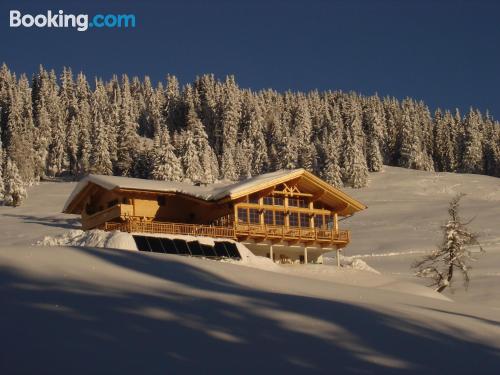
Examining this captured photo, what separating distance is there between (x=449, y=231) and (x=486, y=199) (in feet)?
183

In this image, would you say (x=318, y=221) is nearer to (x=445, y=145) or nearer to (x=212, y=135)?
(x=212, y=135)

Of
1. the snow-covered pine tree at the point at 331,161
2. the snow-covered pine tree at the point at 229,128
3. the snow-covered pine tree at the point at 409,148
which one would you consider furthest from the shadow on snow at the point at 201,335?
the snow-covered pine tree at the point at 409,148

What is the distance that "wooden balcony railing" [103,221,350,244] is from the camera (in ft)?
142

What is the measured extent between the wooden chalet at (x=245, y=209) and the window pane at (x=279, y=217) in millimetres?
39

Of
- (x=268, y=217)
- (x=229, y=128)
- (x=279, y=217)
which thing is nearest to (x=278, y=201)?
(x=279, y=217)

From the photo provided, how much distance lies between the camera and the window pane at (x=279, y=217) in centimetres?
4888

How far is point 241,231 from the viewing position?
46.3 metres

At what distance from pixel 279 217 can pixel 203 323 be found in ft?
102

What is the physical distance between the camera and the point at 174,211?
4825 centimetres

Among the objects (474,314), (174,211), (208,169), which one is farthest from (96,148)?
(474,314)

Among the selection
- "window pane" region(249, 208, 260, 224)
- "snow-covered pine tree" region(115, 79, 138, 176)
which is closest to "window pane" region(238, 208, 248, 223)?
"window pane" region(249, 208, 260, 224)

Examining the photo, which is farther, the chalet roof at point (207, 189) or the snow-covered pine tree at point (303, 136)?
the snow-covered pine tree at point (303, 136)

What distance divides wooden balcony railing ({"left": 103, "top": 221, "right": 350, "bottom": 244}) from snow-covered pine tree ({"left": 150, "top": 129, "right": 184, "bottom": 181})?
50.0 metres

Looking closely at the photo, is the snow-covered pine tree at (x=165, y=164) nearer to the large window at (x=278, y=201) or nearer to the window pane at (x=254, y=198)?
the large window at (x=278, y=201)
